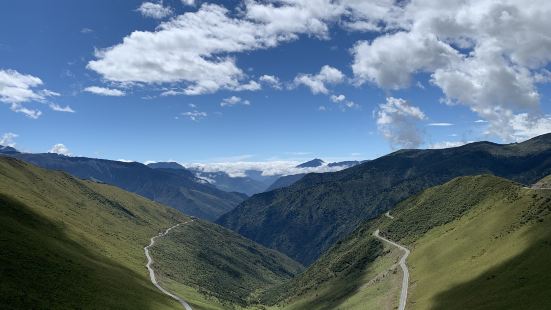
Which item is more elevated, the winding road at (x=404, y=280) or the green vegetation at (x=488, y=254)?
the green vegetation at (x=488, y=254)

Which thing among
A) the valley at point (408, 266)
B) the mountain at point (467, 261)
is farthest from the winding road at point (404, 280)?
the mountain at point (467, 261)

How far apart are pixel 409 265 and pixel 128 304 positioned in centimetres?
8994

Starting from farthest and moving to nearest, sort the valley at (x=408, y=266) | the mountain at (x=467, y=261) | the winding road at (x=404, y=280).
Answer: the winding road at (x=404, y=280), the mountain at (x=467, y=261), the valley at (x=408, y=266)

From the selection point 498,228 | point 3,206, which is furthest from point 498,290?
point 3,206

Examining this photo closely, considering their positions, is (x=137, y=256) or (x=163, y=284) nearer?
(x=163, y=284)

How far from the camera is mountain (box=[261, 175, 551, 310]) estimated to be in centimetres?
7931

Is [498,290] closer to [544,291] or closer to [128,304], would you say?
[544,291]

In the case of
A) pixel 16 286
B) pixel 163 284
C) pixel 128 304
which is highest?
pixel 16 286

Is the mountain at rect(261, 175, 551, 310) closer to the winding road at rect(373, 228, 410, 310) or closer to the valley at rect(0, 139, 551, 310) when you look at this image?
the valley at rect(0, 139, 551, 310)

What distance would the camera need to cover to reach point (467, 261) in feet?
361

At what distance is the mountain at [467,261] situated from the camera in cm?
7931

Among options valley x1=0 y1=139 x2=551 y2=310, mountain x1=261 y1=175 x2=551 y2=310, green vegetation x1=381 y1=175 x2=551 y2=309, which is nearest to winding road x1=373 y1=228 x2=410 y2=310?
valley x1=0 y1=139 x2=551 y2=310

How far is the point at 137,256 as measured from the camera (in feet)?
620

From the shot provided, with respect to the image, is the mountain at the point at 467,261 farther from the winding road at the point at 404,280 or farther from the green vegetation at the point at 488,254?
the winding road at the point at 404,280
